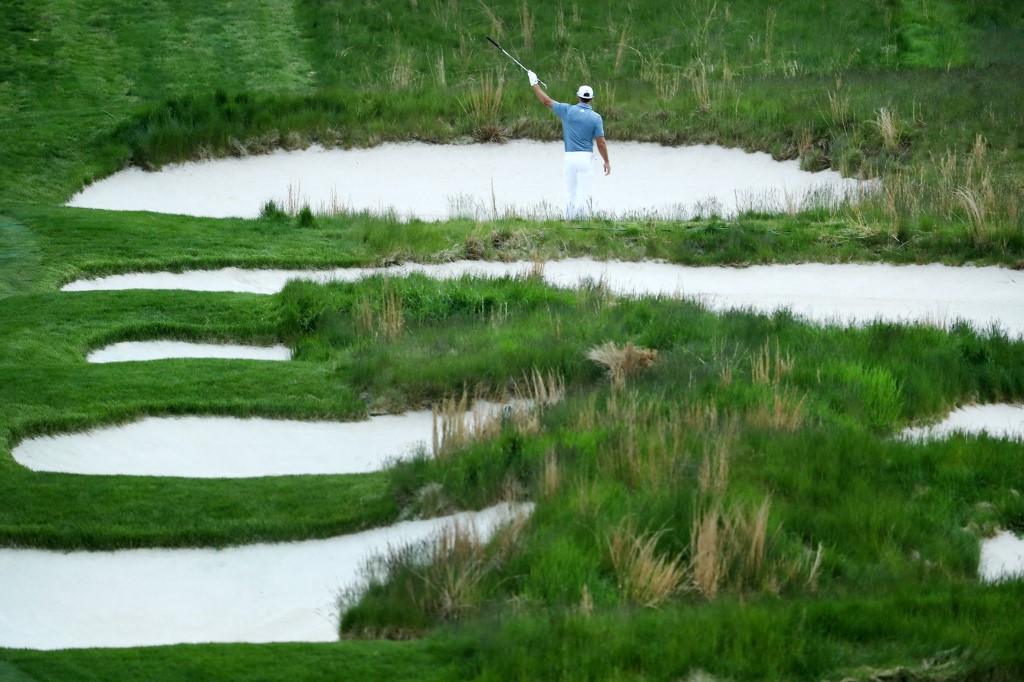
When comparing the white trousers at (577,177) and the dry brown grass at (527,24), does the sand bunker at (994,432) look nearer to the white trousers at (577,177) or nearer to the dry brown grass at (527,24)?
the white trousers at (577,177)

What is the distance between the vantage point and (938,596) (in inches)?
347

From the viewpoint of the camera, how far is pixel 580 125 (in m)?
21.7

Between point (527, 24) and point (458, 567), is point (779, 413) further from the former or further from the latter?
point (527, 24)

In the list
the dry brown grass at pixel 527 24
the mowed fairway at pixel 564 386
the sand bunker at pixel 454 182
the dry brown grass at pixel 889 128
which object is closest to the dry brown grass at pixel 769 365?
the mowed fairway at pixel 564 386

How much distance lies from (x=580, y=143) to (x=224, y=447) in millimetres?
10268

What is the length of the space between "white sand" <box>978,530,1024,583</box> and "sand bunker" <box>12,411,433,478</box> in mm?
4436

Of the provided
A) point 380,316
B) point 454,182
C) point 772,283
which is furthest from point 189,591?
point 454,182

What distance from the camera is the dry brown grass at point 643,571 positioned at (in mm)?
8891

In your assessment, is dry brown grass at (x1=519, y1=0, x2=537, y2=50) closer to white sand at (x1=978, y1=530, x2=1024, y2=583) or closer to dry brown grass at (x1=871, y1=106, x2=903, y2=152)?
dry brown grass at (x1=871, y1=106, x2=903, y2=152)

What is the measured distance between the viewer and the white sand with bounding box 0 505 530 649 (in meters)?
9.42

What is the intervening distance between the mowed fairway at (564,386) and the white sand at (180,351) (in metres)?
0.15

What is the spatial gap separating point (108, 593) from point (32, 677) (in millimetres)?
2261

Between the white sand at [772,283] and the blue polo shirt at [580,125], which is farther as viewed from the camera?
the blue polo shirt at [580,125]

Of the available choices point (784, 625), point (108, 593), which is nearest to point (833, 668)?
point (784, 625)
